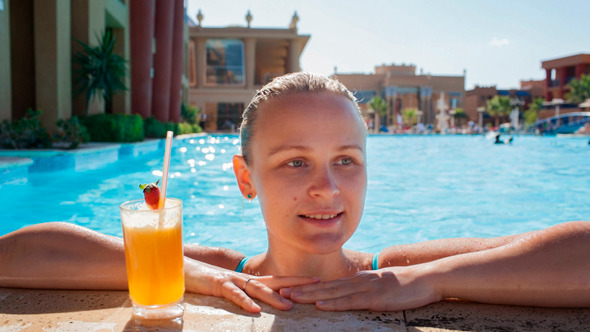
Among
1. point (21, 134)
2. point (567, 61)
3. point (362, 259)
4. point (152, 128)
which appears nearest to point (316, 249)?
point (362, 259)

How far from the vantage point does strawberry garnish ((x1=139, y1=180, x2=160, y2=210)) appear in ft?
4.09

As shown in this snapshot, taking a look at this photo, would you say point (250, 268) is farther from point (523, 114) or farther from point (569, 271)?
point (523, 114)

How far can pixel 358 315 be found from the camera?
4.38ft

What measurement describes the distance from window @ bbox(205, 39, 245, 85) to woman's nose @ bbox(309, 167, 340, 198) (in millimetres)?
36944

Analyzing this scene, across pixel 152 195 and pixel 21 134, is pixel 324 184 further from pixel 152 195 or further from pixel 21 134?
pixel 21 134

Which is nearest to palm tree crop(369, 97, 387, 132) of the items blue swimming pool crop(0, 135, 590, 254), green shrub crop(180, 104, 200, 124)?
green shrub crop(180, 104, 200, 124)

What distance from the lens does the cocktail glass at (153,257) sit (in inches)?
49.9

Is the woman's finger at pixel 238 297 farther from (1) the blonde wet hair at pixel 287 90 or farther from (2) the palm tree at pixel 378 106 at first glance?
(2) the palm tree at pixel 378 106

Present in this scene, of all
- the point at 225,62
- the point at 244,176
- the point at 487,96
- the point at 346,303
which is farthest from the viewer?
the point at 487,96

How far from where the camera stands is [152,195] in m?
1.25

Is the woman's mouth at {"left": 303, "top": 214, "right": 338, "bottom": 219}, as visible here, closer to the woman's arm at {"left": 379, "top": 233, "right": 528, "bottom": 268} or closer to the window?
the woman's arm at {"left": 379, "top": 233, "right": 528, "bottom": 268}

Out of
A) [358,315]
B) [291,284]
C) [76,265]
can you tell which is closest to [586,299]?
[358,315]

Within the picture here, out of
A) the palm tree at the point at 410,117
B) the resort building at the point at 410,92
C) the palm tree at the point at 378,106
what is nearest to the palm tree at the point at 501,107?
the resort building at the point at 410,92

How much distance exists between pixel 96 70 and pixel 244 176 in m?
12.4
